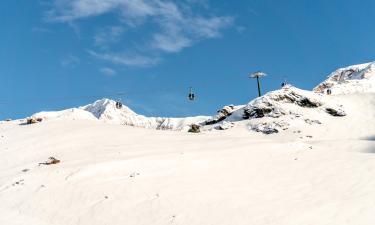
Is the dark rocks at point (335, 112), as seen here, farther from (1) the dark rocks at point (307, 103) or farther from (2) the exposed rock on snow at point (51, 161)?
(2) the exposed rock on snow at point (51, 161)

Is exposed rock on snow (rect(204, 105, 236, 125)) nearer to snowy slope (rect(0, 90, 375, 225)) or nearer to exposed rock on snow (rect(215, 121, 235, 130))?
exposed rock on snow (rect(215, 121, 235, 130))


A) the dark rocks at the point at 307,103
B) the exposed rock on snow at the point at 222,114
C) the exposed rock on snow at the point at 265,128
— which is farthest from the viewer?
the exposed rock on snow at the point at 222,114

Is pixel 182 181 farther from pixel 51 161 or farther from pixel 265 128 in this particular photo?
pixel 265 128

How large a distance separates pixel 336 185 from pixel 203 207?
5940mm

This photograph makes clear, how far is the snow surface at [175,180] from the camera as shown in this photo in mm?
21000

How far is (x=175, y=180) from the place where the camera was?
2612cm

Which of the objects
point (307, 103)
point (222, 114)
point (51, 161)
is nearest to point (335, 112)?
point (307, 103)

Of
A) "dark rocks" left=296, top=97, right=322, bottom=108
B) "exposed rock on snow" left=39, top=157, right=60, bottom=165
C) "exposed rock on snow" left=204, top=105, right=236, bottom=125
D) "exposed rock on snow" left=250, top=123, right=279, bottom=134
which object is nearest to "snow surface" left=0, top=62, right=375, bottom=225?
"exposed rock on snow" left=39, top=157, right=60, bottom=165

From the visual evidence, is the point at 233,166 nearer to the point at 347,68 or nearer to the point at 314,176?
the point at 314,176

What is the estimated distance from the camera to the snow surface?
21000 millimetres

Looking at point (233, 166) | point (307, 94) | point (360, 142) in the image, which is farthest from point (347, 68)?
point (233, 166)

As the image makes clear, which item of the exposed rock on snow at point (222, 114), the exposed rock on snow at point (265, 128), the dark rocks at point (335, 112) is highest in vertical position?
the exposed rock on snow at point (222, 114)

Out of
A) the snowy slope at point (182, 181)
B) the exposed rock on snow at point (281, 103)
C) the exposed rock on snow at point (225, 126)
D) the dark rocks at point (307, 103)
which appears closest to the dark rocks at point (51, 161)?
the snowy slope at point (182, 181)

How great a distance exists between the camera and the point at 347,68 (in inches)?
5522
